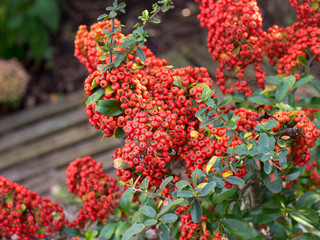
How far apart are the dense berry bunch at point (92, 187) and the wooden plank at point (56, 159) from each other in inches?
78.9

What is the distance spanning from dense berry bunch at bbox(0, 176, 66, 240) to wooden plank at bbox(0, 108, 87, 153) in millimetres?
2301

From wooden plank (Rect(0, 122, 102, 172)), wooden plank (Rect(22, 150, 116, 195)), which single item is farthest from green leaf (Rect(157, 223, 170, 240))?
wooden plank (Rect(0, 122, 102, 172))

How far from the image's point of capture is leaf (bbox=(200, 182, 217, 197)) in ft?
3.25

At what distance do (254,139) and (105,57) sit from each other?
471 millimetres

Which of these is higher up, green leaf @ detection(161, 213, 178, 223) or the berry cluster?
green leaf @ detection(161, 213, 178, 223)

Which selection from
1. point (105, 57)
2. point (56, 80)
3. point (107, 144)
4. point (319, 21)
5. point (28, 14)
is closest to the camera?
point (105, 57)

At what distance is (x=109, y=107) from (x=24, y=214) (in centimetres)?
60

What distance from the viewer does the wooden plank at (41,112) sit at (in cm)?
392

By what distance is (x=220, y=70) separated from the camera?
4.63ft

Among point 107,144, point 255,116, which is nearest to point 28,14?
point 107,144

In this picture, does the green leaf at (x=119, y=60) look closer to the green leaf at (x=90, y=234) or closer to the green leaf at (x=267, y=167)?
the green leaf at (x=267, y=167)

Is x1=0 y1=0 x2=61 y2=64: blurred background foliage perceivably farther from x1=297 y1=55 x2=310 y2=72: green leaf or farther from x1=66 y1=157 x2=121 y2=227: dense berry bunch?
x1=297 y1=55 x2=310 y2=72: green leaf

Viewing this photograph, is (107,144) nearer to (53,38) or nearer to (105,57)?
(53,38)

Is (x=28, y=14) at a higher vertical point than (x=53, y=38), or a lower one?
higher
